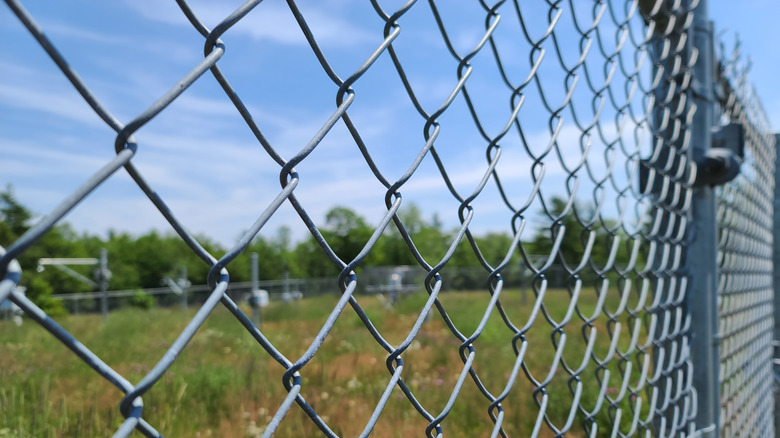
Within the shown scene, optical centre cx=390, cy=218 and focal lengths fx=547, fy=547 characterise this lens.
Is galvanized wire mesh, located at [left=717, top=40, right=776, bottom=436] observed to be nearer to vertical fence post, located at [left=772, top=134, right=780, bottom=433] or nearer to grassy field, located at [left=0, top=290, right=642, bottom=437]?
vertical fence post, located at [left=772, top=134, right=780, bottom=433]

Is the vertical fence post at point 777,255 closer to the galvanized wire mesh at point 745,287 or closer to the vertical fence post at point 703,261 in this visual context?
the galvanized wire mesh at point 745,287

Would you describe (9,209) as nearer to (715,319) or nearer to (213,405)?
(213,405)

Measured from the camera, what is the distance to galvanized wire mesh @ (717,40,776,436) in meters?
1.82

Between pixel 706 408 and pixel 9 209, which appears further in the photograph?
pixel 9 209

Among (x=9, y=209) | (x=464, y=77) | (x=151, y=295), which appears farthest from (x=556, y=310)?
(x=151, y=295)

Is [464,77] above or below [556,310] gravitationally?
above

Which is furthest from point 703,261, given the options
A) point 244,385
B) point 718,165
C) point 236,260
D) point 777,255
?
point 236,260

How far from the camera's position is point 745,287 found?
7.44 feet

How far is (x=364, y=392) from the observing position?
3877 millimetres

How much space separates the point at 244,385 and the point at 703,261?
318cm

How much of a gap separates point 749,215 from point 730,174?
4.56 feet

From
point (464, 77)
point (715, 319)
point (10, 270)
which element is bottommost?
point (715, 319)

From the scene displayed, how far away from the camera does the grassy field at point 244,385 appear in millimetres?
2316

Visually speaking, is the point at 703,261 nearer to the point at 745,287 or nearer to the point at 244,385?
the point at 745,287
